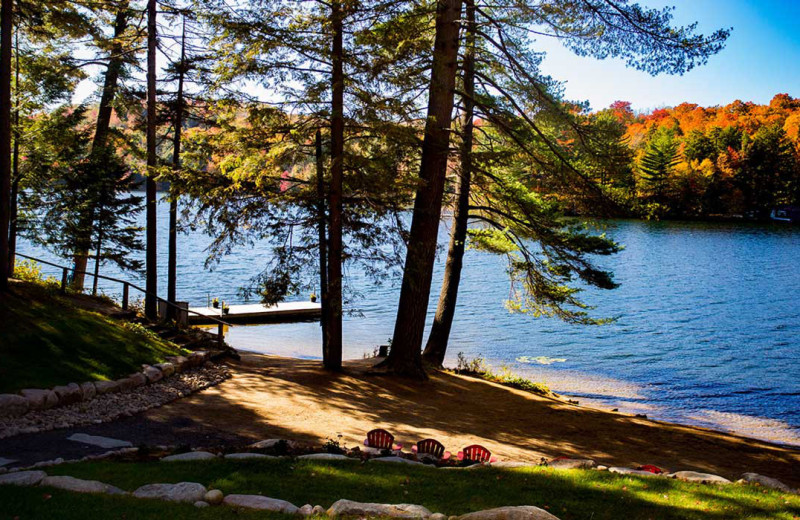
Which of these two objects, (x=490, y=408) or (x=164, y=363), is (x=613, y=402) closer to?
(x=490, y=408)

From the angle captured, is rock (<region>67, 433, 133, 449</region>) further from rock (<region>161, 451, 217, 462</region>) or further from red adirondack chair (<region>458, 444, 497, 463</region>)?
red adirondack chair (<region>458, 444, 497, 463</region>)

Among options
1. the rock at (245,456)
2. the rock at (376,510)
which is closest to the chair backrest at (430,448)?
the rock at (245,456)

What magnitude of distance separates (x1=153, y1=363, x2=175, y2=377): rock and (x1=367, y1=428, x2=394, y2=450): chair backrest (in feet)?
16.8

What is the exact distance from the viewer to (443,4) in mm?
12094

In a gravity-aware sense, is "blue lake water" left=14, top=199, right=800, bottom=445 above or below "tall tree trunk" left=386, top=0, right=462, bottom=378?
below

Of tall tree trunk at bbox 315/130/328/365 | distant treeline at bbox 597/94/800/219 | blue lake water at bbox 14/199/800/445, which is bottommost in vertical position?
blue lake water at bbox 14/199/800/445

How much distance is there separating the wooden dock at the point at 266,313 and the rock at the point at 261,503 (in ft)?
64.7

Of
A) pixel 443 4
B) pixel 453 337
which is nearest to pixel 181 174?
pixel 443 4

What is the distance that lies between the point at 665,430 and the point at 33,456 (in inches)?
411

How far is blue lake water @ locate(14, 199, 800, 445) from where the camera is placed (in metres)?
16.2

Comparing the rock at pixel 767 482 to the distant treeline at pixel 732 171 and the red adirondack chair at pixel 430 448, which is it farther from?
the distant treeline at pixel 732 171

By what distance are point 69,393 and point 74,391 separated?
3.6 inches

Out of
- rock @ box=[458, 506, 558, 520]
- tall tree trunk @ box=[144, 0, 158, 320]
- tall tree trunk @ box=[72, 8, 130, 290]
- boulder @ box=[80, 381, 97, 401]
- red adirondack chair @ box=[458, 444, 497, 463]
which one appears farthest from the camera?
tall tree trunk @ box=[72, 8, 130, 290]

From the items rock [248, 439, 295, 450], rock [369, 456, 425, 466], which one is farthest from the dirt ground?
rock [369, 456, 425, 466]
